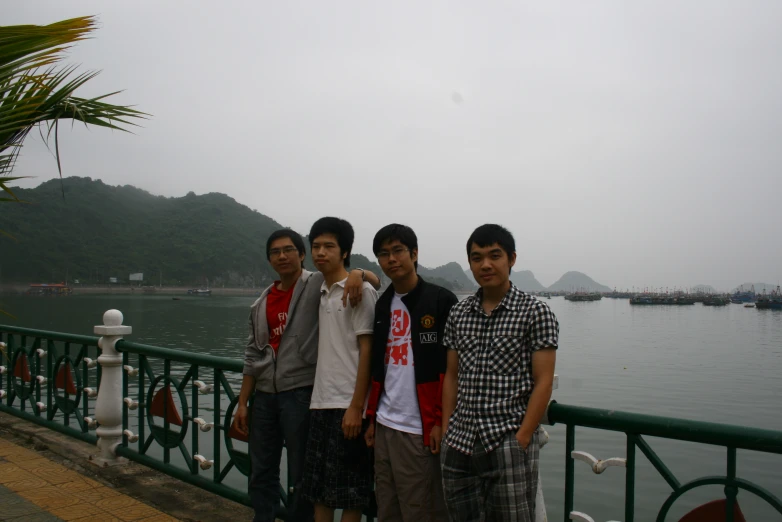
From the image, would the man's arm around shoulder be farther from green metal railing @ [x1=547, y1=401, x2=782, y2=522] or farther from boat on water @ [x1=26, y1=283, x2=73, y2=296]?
boat on water @ [x1=26, y1=283, x2=73, y2=296]

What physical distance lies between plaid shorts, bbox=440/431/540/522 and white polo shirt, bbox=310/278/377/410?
57 cm

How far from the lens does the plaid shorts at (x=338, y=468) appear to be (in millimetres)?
2359

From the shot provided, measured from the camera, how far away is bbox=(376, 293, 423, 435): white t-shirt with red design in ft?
7.16

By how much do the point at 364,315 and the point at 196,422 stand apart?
189 centimetres

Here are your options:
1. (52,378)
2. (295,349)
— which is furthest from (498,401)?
(52,378)

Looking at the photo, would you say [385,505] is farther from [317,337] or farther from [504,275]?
[504,275]

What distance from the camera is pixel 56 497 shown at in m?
3.48

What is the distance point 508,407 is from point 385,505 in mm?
713

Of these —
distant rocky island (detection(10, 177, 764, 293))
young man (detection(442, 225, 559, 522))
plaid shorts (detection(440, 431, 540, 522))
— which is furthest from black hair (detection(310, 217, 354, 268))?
distant rocky island (detection(10, 177, 764, 293))

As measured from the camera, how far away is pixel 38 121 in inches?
128

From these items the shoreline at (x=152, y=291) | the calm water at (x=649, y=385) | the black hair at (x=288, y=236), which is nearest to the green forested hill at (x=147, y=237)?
the shoreline at (x=152, y=291)

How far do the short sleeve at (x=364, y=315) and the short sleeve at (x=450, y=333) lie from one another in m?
0.36

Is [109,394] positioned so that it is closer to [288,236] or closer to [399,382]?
[288,236]

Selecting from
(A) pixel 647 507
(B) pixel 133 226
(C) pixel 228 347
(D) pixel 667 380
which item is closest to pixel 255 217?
(B) pixel 133 226
